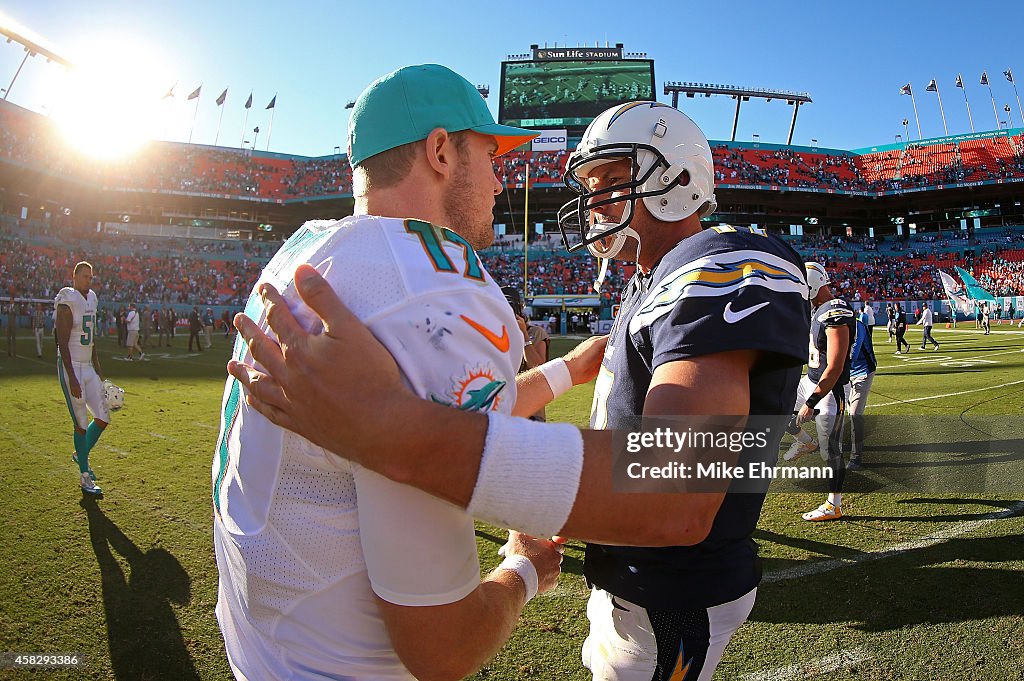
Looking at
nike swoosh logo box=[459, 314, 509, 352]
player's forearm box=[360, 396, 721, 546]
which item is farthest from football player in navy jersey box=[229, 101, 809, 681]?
nike swoosh logo box=[459, 314, 509, 352]

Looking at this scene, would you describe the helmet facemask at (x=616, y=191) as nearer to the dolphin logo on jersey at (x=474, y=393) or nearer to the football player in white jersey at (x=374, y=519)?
the football player in white jersey at (x=374, y=519)

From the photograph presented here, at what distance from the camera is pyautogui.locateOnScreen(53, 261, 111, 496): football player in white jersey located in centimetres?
658

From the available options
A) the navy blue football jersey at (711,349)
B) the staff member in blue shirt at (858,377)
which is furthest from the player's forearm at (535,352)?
the navy blue football jersey at (711,349)

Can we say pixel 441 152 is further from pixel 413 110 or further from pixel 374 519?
pixel 374 519

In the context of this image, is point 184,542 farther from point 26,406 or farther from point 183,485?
point 26,406

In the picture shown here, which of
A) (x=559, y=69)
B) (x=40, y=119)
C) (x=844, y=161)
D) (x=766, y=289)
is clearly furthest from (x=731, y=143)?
(x=766, y=289)

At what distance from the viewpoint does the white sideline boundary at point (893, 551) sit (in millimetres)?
4586

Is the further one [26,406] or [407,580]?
[26,406]

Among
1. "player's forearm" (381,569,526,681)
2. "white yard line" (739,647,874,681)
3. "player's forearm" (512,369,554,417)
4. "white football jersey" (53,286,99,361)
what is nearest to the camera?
"player's forearm" (381,569,526,681)

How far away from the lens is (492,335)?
111 centimetres

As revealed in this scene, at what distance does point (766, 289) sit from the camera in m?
1.42

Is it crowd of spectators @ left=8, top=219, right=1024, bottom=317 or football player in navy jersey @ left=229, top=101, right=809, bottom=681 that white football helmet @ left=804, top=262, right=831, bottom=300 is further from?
crowd of spectators @ left=8, top=219, right=1024, bottom=317

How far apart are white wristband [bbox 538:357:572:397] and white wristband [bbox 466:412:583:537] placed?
1178 millimetres

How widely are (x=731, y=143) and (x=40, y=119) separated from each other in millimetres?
58612
